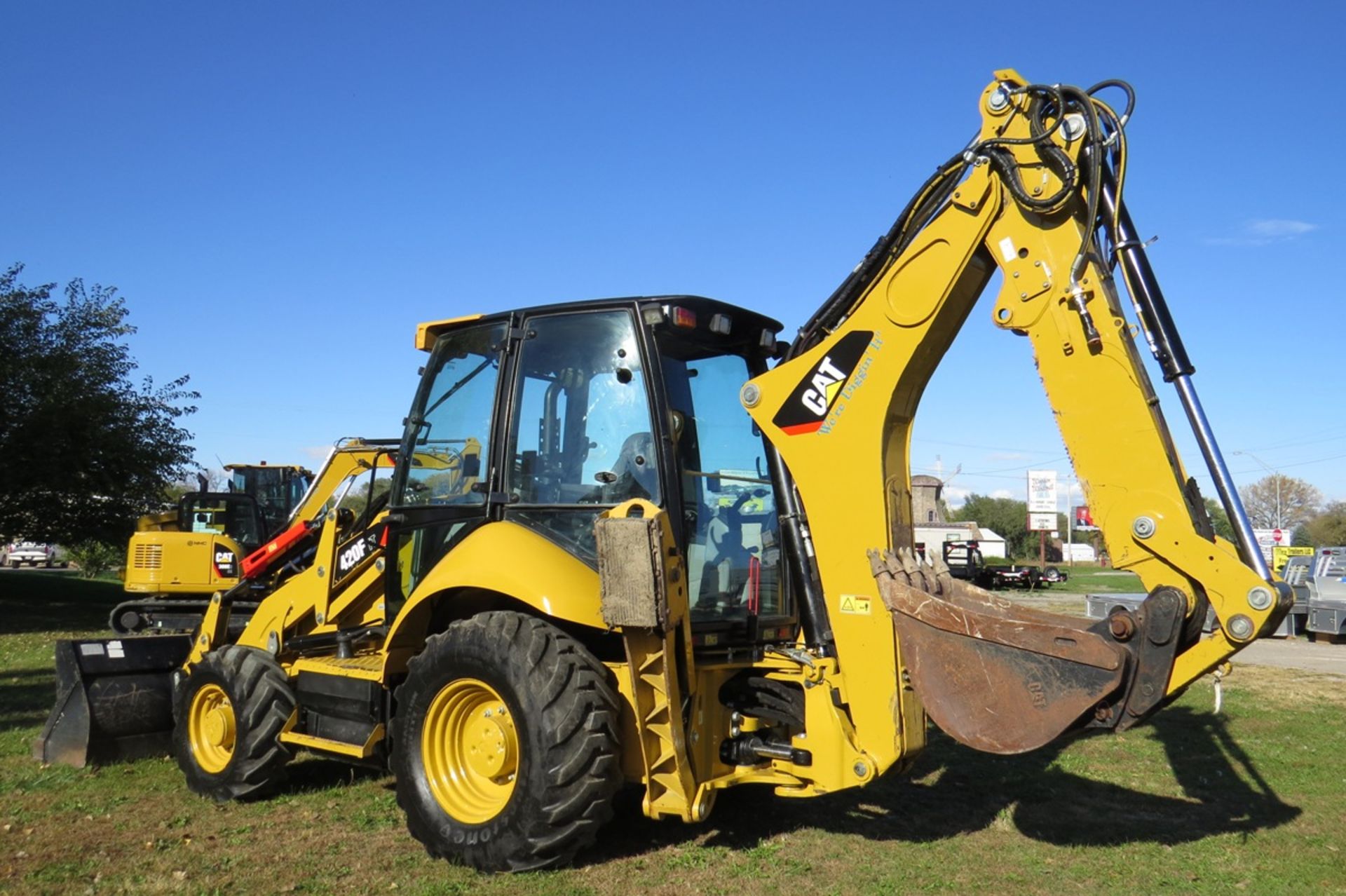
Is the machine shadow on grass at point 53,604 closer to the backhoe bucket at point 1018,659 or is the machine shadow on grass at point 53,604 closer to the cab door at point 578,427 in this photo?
the cab door at point 578,427

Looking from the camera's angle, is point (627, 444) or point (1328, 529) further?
point (1328, 529)

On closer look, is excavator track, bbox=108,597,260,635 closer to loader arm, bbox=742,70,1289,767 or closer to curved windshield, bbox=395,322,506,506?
curved windshield, bbox=395,322,506,506

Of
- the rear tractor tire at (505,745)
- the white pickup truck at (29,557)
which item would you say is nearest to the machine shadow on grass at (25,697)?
the rear tractor tire at (505,745)

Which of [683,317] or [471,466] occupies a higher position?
[683,317]

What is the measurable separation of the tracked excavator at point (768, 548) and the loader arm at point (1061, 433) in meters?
0.01

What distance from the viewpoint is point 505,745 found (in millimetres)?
5230

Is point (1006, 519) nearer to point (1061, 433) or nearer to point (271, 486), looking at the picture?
point (271, 486)

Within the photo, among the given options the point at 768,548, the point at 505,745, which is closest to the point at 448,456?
the point at 505,745

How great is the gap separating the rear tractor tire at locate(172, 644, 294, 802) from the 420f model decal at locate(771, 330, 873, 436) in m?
3.51

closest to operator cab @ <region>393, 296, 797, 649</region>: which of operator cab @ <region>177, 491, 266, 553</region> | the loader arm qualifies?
the loader arm

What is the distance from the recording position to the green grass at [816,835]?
514 centimetres

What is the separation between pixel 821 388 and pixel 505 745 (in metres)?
2.26

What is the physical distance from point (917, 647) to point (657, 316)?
205 cm

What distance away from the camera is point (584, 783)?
489cm
